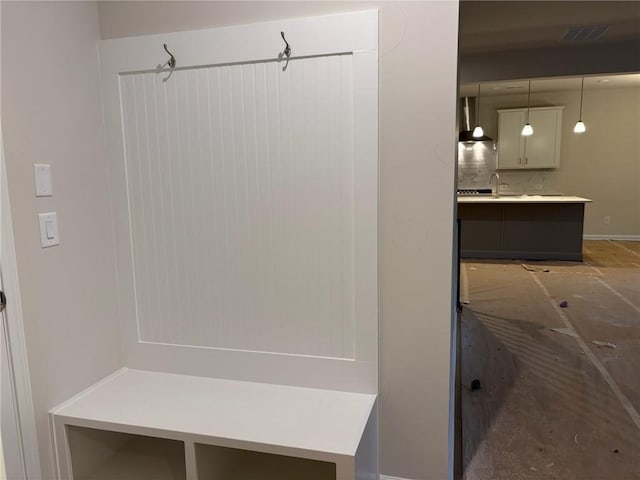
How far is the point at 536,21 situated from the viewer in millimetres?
4227

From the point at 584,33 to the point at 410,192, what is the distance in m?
4.19

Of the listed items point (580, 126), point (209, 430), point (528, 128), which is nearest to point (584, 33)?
point (528, 128)

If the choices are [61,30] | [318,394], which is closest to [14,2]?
[61,30]

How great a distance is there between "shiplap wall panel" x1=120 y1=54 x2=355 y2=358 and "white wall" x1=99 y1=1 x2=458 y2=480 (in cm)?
16

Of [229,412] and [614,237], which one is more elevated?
[229,412]

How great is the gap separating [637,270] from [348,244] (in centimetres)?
590

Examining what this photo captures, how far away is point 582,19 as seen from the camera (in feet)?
13.8

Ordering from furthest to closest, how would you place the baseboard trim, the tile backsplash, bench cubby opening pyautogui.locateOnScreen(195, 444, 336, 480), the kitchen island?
the tile backsplash < the baseboard trim < the kitchen island < bench cubby opening pyautogui.locateOnScreen(195, 444, 336, 480)

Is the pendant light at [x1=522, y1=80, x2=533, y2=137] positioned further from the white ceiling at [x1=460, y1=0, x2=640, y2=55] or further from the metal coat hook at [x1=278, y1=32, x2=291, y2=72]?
the metal coat hook at [x1=278, y1=32, x2=291, y2=72]

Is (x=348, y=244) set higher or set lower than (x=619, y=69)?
lower

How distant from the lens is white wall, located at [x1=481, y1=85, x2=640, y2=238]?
793 cm

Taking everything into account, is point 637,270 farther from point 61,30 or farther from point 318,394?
point 61,30

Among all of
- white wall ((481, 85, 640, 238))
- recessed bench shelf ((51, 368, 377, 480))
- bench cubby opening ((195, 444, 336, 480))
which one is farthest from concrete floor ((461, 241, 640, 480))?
white wall ((481, 85, 640, 238))

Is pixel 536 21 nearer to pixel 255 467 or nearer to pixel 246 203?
pixel 246 203
